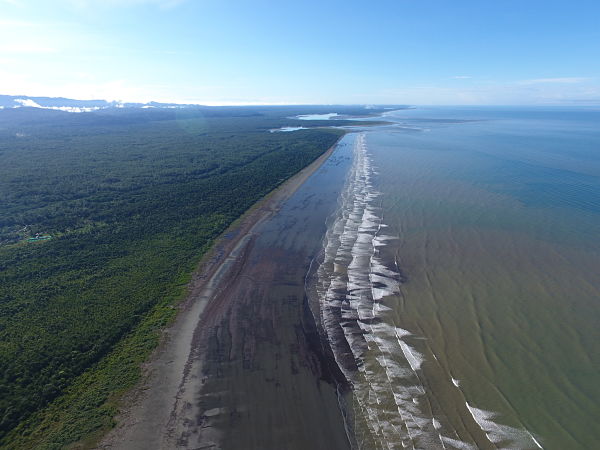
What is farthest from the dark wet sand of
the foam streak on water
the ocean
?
the ocean

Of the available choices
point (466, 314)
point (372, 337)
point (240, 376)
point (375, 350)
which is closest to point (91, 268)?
point (240, 376)

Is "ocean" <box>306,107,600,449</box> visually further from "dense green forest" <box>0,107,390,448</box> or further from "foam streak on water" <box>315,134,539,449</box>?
"dense green forest" <box>0,107,390,448</box>

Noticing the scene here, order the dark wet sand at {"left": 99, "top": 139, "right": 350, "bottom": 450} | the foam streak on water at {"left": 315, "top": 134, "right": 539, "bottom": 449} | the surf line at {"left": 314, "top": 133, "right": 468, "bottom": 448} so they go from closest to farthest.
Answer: the foam streak on water at {"left": 315, "top": 134, "right": 539, "bottom": 449} → the dark wet sand at {"left": 99, "top": 139, "right": 350, "bottom": 450} → the surf line at {"left": 314, "top": 133, "right": 468, "bottom": 448}

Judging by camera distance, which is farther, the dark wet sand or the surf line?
the surf line

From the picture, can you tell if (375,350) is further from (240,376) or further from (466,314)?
(240,376)

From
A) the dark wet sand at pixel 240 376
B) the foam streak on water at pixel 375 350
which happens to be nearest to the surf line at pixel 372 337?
the foam streak on water at pixel 375 350

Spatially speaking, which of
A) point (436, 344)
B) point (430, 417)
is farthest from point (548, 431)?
point (436, 344)

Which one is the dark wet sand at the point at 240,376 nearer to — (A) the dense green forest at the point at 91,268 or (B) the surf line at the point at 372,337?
(B) the surf line at the point at 372,337
